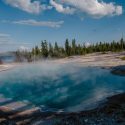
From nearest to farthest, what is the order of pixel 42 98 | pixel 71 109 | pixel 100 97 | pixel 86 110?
pixel 86 110 < pixel 71 109 < pixel 100 97 < pixel 42 98

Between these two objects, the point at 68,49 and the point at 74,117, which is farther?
the point at 68,49

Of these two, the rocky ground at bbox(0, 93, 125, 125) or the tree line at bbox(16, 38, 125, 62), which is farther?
the tree line at bbox(16, 38, 125, 62)

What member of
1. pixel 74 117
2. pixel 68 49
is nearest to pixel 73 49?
pixel 68 49

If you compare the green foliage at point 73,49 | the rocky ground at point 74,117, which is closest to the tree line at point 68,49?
the green foliage at point 73,49

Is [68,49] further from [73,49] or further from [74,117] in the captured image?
[74,117]

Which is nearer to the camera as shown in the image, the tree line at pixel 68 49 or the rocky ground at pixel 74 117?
the rocky ground at pixel 74 117

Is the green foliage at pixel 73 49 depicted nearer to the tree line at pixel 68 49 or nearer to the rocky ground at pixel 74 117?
the tree line at pixel 68 49

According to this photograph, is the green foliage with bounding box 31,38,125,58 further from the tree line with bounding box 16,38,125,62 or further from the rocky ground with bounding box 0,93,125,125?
the rocky ground with bounding box 0,93,125,125

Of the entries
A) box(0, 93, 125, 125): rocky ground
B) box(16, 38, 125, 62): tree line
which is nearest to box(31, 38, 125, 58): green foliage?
box(16, 38, 125, 62): tree line

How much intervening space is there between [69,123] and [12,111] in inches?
369

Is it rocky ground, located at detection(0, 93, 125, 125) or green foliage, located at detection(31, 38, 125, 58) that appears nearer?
rocky ground, located at detection(0, 93, 125, 125)

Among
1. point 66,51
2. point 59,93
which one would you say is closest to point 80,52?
point 66,51

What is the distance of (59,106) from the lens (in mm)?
30188

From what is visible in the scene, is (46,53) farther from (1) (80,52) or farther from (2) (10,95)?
(2) (10,95)
